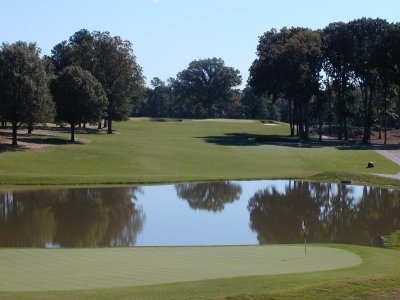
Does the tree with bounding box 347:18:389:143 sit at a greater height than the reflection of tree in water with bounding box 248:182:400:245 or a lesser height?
greater

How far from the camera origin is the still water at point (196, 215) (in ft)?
79.6

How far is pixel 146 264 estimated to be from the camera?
1656 centimetres

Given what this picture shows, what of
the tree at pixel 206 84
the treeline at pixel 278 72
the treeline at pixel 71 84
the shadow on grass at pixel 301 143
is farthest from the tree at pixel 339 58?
the tree at pixel 206 84

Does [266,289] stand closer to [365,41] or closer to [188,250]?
[188,250]

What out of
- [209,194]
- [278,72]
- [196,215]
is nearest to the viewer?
[196,215]

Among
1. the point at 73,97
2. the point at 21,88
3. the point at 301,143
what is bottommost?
the point at 301,143

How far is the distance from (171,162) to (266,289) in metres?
42.8

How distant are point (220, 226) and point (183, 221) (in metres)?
2.23

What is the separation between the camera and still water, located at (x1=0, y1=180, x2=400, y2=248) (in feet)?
79.6

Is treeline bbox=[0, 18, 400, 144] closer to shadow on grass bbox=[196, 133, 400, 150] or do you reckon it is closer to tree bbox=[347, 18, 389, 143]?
tree bbox=[347, 18, 389, 143]

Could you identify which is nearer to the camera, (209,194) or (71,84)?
(209,194)

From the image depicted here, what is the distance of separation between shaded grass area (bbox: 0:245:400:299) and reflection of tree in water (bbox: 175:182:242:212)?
59.9ft

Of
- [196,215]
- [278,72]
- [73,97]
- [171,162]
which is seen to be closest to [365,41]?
[278,72]

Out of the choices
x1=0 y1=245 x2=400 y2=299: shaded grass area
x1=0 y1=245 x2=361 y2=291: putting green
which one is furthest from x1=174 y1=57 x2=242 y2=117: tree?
x1=0 y1=245 x2=400 y2=299: shaded grass area
